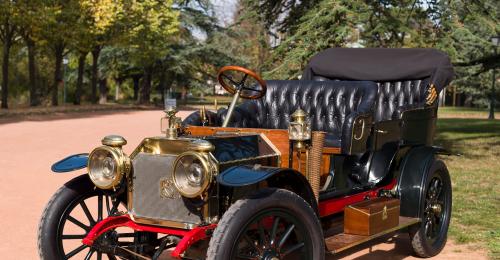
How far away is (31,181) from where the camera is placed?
32.6ft

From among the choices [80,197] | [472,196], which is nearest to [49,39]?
[472,196]

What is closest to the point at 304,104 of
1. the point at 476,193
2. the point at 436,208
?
the point at 436,208

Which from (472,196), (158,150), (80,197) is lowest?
(472,196)

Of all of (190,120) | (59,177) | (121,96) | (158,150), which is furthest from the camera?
(121,96)

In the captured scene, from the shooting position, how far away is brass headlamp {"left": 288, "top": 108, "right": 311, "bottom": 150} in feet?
16.2

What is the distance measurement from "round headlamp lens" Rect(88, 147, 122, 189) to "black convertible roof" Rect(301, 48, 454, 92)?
3.99 m

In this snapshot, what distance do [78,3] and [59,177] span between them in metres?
24.1

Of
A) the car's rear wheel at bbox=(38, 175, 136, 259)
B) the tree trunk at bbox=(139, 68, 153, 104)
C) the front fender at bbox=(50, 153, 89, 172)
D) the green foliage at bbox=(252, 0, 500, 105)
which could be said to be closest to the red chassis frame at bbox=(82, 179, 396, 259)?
the car's rear wheel at bbox=(38, 175, 136, 259)

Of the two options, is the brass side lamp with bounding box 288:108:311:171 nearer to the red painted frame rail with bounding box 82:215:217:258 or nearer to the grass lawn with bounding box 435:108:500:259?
the red painted frame rail with bounding box 82:215:217:258

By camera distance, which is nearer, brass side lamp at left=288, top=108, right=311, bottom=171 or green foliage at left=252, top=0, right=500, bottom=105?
brass side lamp at left=288, top=108, right=311, bottom=171

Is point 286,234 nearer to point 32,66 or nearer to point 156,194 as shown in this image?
point 156,194

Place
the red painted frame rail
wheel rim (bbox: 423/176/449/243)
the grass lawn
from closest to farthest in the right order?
the red painted frame rail
wheel rim (bbox: 423/176/449/243)
the grass lawn

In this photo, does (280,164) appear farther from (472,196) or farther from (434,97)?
(472,196)

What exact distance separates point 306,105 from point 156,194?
2.73 metres
